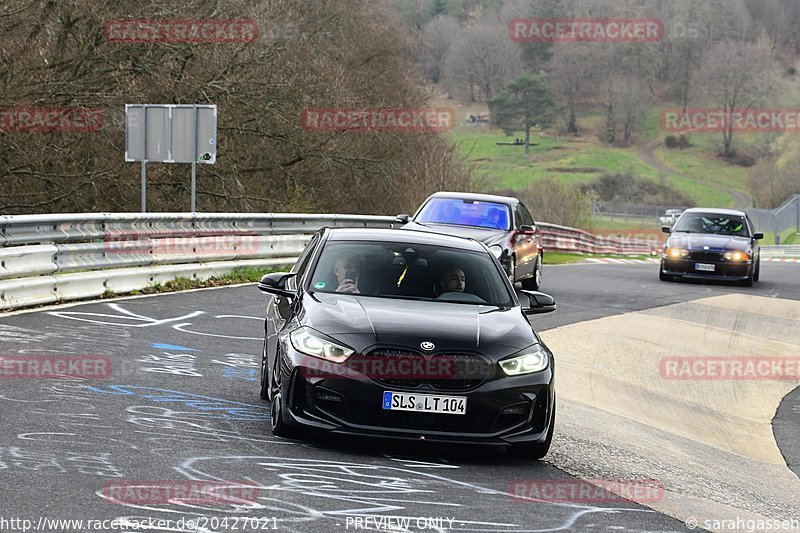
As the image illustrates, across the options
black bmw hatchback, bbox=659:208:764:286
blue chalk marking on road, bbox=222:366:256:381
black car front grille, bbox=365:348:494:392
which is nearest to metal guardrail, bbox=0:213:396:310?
blue chalk marking on road, bbox=222:366:256:381

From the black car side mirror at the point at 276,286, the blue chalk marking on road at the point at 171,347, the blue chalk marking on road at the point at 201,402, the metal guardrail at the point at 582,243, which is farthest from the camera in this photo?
the metal guardrail at the point at 582,243

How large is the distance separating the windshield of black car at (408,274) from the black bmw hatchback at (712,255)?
17.7 metres

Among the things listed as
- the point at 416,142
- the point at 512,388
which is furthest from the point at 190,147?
the point at 416,142

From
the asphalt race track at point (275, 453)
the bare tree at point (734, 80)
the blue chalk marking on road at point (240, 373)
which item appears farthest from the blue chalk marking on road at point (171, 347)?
the bare tree at point (734, 80)

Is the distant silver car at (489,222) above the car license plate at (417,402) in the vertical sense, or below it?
above

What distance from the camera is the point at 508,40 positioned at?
573 ft

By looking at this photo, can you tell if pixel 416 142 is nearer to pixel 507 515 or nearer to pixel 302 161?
pixel 302 161

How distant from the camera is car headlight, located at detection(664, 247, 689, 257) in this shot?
86.2 ft

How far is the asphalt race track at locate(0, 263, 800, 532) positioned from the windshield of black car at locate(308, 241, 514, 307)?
1.05 m

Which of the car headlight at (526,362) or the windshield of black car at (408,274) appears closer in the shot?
the car headlight at (526,362)

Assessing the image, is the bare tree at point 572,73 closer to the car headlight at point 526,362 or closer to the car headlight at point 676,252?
the car headlight at point 676,252

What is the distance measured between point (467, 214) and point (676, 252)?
286 inches

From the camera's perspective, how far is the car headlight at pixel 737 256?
26047 millimetres

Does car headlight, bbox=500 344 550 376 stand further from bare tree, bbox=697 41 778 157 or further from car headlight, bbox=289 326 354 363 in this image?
bare tree, bbox=697 41 778 157
